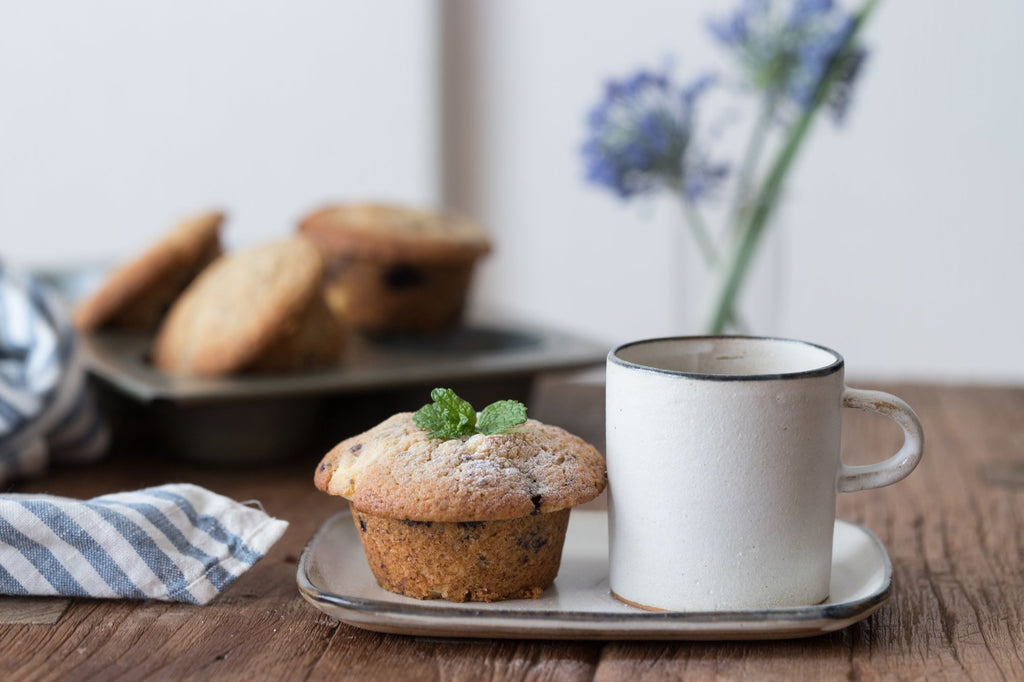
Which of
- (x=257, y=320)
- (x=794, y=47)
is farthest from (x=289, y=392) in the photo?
(x=794, y=47)

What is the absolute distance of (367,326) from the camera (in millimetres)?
1366

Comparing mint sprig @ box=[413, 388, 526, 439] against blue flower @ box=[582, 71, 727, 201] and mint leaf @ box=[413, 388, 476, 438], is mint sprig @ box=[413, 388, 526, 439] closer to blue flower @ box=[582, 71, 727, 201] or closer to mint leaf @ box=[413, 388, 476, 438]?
mint leaf @ box=[413, 388, 476, 438]

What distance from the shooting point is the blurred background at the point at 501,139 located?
2.01 metres

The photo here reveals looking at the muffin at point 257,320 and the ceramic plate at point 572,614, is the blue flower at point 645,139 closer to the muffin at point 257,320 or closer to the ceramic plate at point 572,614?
the muffin at point 257,320

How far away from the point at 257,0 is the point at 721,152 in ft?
2.88

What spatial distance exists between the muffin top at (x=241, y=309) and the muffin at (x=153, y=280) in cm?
6

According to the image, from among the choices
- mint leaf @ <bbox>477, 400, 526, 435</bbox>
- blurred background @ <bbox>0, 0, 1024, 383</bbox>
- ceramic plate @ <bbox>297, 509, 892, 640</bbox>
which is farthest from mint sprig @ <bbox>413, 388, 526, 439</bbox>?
blurred background @ <bbox>0, 0, 1024, 383</bbox>

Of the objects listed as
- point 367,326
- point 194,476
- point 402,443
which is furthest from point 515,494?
point 367,326

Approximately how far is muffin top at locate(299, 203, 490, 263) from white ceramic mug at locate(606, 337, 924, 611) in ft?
2.12

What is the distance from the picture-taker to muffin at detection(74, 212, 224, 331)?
1248 millimetres

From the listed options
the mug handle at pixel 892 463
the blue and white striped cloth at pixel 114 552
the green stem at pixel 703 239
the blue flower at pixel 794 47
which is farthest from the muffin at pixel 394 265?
the mug handle at pixel 892 463

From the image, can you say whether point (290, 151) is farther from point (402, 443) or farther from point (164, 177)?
point (402, 443)

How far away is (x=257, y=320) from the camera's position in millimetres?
1106

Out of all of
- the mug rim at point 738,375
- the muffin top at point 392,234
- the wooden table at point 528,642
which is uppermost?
the mug rim at point 738,375
